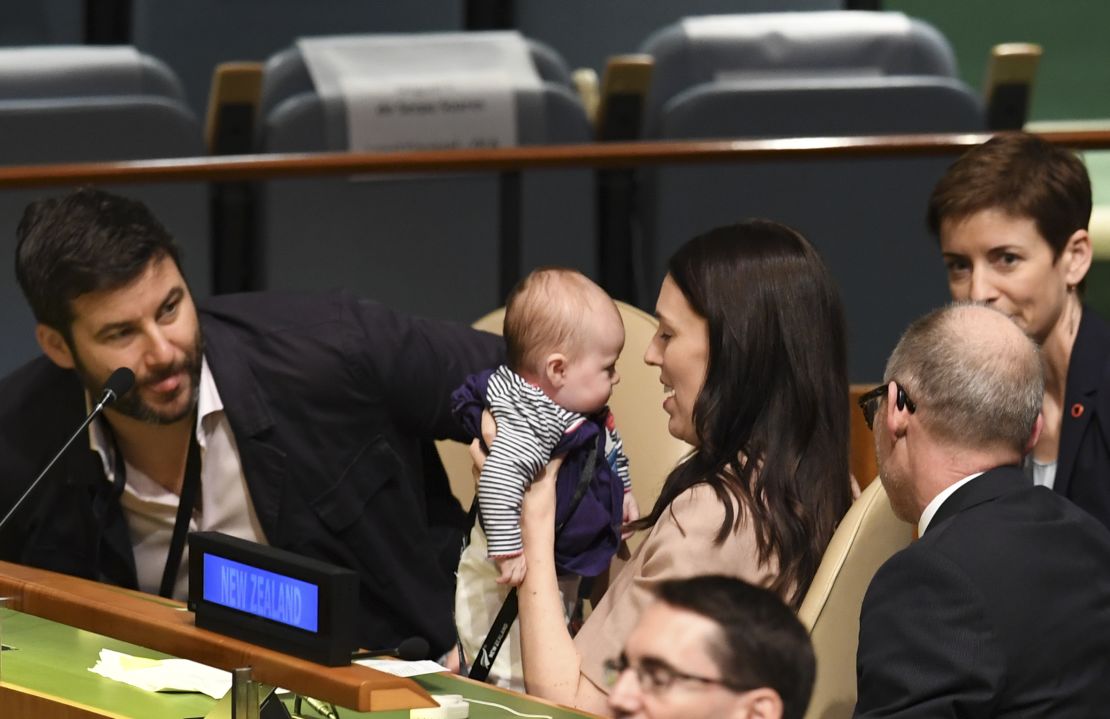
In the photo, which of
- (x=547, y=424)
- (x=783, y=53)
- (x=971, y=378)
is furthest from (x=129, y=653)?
(x=783, y=53)

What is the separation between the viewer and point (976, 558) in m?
1.75

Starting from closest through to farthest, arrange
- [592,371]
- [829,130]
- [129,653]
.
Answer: [129,653] < [592,371] < [829,130]

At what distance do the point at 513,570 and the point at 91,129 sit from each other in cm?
176

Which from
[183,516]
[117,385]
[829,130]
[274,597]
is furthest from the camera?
[829,130]


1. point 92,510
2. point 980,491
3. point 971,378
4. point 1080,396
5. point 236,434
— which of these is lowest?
point 92,510

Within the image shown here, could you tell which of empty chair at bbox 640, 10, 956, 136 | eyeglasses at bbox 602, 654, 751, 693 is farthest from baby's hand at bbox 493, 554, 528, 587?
empty chair at bbox 640, 10, 956, 136

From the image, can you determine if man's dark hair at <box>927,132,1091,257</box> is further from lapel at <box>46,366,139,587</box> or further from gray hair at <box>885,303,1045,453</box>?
lapel at <box>46,366,139,587</box>

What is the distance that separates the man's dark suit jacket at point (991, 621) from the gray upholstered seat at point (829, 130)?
1.73 meters

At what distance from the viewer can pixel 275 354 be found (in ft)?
9.04

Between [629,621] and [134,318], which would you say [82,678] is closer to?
[629,621]

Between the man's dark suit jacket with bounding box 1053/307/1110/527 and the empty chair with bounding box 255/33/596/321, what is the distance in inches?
51.3

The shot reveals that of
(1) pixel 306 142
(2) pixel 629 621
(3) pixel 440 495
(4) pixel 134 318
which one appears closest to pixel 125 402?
(4) pixel 134 318

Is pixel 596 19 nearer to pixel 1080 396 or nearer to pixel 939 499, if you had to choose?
pixel 1080 396

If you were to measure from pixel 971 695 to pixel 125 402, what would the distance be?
4.79 ft
